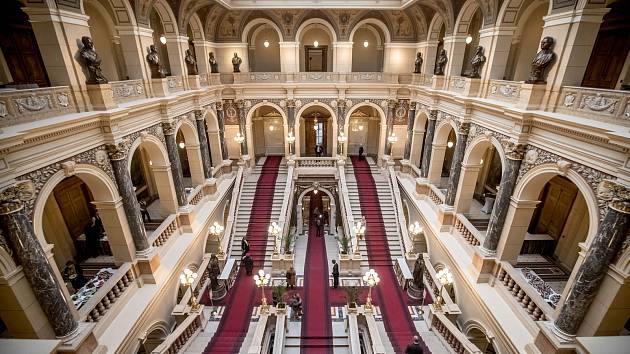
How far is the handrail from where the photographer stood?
14271 mm

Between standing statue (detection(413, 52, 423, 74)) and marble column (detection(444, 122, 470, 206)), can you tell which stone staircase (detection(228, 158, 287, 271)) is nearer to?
marble column (detection(444, 122, 470, 206))

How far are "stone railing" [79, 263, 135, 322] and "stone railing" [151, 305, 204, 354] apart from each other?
1676 mm

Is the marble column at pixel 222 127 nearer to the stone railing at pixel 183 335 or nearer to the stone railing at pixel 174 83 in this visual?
the stone railing at pixel 174 83

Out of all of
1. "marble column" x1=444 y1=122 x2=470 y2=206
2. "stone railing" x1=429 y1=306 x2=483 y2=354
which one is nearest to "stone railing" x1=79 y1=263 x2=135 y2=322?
"stone railing" x1=429 y1=306 x2=483 y2=354

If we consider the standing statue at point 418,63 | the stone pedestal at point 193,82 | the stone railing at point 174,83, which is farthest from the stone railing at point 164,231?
the standing statue at point 418,63

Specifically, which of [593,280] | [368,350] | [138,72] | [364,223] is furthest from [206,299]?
[593,280]

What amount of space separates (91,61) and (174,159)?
173 inches

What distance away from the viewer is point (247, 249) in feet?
45.6

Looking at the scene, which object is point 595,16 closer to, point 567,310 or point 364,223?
point 567,310

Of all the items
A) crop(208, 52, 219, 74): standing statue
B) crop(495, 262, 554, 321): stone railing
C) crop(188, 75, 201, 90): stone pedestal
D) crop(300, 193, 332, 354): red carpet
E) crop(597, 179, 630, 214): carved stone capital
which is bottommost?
crop(300, 193, 332, 354): red carpet

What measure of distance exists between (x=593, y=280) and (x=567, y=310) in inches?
33.8

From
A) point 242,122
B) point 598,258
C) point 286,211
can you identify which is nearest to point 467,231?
point 598,258

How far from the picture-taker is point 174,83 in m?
12.2

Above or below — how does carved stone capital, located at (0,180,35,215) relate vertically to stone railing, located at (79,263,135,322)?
above
